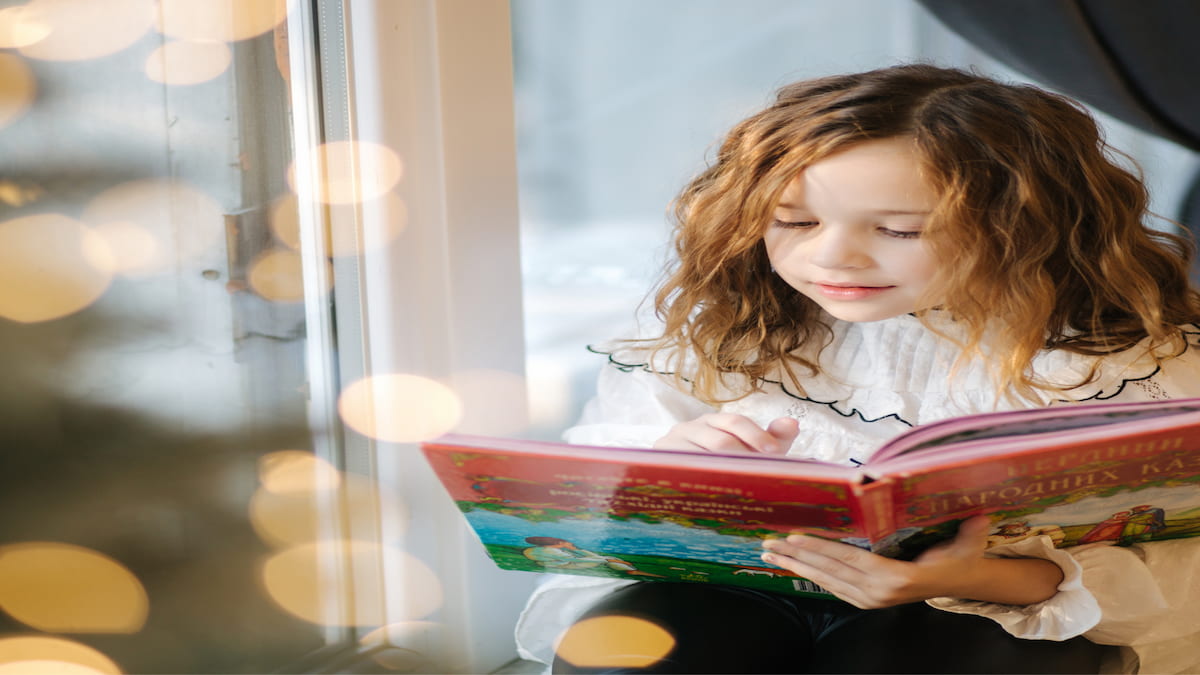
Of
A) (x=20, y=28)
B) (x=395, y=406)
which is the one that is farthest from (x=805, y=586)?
(x=20, y=28)

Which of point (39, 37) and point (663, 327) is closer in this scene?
point (39, 37)

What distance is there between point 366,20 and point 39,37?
32 cm

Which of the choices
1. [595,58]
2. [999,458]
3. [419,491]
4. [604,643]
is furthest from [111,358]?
[595,58]

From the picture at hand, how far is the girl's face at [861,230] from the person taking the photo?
2.79ft

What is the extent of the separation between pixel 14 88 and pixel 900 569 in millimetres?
814

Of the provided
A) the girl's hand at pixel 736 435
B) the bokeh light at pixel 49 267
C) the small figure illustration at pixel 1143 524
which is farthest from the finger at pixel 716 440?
the bokeh light at pixel 49 267

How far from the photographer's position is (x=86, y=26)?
82 centimetres

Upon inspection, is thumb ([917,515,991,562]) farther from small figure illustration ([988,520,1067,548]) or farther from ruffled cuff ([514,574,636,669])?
ruffled cuff ([514,574,636,669])

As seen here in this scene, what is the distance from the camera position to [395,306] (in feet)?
3.50

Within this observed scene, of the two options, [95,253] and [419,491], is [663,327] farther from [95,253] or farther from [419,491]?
[95,253]

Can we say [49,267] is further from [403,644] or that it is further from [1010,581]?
[1010,581]

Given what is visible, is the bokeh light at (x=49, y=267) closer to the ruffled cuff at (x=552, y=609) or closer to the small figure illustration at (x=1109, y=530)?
the ruffled cuff at (x=552, y=609)

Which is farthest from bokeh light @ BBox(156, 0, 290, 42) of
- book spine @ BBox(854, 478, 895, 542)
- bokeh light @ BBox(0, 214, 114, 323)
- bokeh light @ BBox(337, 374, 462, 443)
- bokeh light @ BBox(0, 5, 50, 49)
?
book spine @ BBox(854, 478, 895, 542)

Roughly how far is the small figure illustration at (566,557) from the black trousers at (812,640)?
0.06 meters
